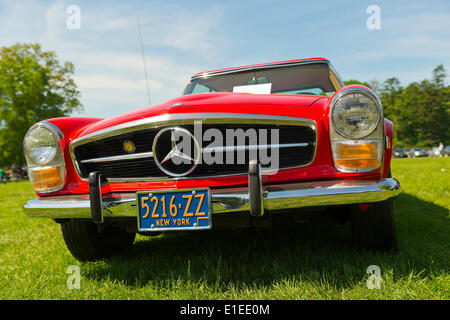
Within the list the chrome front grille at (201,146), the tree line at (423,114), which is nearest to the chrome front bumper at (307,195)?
the chrome front grille at (201,146)

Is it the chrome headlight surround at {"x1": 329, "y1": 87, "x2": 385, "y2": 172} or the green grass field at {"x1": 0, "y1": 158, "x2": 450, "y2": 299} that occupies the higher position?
the chrome headlight surround at {"x1": 329, "y1": 87, "x2": 385, "y2": 172}

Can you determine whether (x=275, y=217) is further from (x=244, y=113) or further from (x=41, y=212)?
(x=41, y=212)

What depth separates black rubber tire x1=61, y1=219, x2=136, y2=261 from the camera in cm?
229

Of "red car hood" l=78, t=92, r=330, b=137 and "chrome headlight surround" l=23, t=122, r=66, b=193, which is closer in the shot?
"red car hood" l=78, t=92, r=330, b=137

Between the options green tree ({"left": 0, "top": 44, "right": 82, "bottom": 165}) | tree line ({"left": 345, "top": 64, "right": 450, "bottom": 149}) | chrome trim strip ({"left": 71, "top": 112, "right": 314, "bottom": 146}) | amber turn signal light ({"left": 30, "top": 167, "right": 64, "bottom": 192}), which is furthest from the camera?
tree line ({"left": 345, "top": 64, "right": 450, "bottom": 149})

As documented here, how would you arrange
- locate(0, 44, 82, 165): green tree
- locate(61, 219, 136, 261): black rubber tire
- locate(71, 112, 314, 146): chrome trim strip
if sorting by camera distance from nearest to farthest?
locate(71, 112, 314, 146): chrome trim strip < locate(61, 219, 136, 261): black rubber tire < locate(0, 44, 82, 165): green tree

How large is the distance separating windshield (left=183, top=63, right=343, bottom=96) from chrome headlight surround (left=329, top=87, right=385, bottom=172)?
1198 millimetres

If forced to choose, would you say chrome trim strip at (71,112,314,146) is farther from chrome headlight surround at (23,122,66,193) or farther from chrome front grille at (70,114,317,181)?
chrome headlight surround at (23,122,66,193)

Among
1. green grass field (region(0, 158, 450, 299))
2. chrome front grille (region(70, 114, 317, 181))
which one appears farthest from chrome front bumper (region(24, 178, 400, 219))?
green grass field (region(0, 158, 450, 299))

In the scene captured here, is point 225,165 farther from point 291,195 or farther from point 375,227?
point 375,227

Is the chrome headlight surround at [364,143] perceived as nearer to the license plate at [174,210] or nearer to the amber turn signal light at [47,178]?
the license plate at [174,210]

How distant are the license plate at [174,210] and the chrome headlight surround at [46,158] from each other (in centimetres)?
75

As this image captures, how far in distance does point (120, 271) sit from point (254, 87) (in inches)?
72.4
